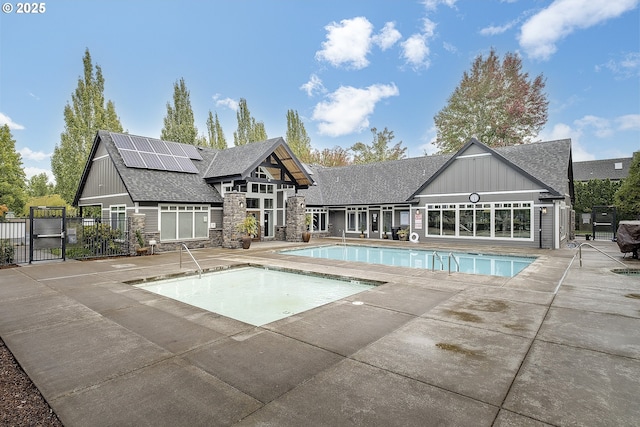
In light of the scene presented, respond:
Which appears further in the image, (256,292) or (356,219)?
(356,219)

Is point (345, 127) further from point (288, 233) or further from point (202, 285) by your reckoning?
point (202, 285)

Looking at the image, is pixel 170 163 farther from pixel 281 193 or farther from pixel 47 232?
pixel 47 232

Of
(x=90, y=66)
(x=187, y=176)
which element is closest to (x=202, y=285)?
(x=187, y=176)

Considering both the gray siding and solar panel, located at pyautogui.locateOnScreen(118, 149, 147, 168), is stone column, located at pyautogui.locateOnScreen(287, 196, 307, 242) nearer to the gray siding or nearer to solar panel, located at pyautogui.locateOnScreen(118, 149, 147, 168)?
the gray siding

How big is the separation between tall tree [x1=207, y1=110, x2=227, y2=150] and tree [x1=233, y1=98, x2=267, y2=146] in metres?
1.76

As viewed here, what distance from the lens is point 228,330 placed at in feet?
16.1

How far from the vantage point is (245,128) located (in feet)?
149

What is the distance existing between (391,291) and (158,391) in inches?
207

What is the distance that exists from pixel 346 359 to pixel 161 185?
621 inches

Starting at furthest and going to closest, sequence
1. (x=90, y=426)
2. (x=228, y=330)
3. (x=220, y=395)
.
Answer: (x=228, y=330) → (x=220, y=395) → (x=90, y=426)

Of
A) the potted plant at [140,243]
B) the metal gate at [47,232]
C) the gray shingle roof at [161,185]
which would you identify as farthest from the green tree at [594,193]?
the metal gate at [47,232]

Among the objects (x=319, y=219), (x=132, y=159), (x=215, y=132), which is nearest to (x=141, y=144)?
(x=132, y=159)

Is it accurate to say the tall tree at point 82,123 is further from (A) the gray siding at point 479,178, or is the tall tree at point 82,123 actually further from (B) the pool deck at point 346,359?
(A) the gray siding at point 479,178

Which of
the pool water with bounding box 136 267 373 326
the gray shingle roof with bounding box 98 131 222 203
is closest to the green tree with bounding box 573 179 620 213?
the pool water with bounding box 136 267 373 326
